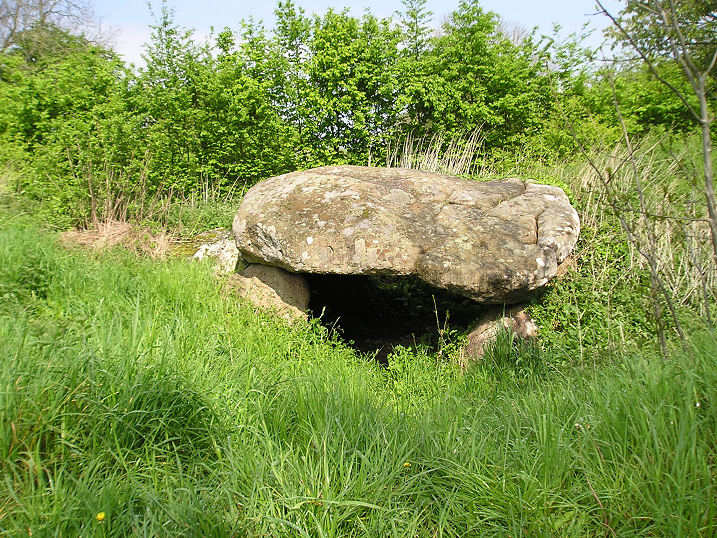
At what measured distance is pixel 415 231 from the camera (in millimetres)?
4688

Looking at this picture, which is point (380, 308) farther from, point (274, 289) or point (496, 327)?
point (496, 327)

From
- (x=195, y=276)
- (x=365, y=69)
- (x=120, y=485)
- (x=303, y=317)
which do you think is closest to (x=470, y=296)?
(x=303, y=317)

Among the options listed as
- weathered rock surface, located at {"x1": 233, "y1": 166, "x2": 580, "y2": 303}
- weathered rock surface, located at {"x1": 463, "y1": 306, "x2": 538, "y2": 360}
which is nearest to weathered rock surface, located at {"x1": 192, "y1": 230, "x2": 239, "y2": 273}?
weathered rock surface, located at {"x1": 233, "y1": 166, "x2": 580, "y2": 303}

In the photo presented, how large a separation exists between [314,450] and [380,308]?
14.4ft

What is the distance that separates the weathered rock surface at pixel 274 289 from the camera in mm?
4988

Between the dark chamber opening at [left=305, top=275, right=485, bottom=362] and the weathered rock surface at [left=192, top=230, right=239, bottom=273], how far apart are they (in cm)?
92

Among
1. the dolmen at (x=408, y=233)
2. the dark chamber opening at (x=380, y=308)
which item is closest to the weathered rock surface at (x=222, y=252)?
the dolmen at (x=408, y=233)

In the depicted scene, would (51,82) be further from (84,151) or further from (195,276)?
(195,276)

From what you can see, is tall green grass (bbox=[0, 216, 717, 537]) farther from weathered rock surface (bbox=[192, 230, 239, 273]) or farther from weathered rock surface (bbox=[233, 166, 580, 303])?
weathered rock surface (bbox=[192, 230, 239, 273])

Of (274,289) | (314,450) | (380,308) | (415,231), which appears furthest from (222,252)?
(314,450)

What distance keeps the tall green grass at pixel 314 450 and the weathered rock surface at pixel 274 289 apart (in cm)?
167

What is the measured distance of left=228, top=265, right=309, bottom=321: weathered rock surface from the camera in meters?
4.99

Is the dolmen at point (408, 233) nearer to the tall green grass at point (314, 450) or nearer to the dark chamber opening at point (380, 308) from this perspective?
the dark chamber opening at point (380, 308)

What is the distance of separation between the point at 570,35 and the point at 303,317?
27.2 feet
